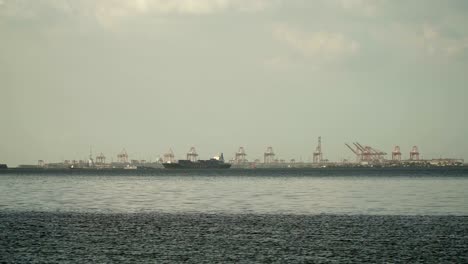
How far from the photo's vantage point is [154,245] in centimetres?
4012

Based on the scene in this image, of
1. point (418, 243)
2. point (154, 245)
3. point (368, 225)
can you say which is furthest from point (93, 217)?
point (418, 243)

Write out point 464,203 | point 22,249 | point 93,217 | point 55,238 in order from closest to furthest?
point 22,249
point 55,238
point 93,217
point 464,203

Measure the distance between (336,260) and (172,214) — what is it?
101 feet

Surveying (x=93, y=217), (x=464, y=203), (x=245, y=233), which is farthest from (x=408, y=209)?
(x=93, y=217)

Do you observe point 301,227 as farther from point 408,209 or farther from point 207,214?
point 408,209

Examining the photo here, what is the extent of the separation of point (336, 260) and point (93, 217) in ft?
103

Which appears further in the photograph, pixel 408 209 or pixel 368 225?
pixel 408 209

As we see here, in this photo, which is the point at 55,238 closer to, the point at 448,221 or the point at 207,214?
the point at 207,214

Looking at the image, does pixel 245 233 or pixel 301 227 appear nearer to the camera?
pixel 245 233

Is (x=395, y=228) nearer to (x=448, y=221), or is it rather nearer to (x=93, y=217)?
(x=448, y=221)

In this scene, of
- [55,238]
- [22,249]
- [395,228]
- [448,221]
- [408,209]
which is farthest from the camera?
[408,209]

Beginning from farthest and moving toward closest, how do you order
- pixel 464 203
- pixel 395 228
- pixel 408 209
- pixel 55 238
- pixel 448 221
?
pixel 464 203, pixel 408 209, pixel 448 221, pixel 395 228, pixel 55 238

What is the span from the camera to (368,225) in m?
50.7

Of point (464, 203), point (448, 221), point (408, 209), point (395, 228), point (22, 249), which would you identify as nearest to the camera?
point (22, 249)
